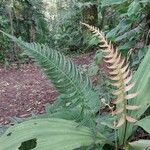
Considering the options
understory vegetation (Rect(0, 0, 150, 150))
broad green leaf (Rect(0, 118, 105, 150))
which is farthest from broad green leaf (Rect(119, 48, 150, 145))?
broad green leaf (Rect(0, 118, 105, 150))

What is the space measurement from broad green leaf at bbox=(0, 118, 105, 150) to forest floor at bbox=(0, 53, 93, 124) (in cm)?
299

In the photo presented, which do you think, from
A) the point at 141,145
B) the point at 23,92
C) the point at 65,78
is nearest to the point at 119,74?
the point at 141,145

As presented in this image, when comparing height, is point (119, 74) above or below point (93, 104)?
above

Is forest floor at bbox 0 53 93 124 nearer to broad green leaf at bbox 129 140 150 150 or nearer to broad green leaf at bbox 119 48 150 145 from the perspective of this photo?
broad green leaf at bbox 119 48 150 145

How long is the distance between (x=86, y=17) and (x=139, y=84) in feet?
33.0

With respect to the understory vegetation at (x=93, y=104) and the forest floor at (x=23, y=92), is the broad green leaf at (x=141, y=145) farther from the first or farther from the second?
the forest floor at (x=23, y=92)

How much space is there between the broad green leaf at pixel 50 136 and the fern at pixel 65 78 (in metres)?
0.14

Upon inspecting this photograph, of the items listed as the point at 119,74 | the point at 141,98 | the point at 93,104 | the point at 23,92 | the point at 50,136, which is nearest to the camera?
the point at 119,74

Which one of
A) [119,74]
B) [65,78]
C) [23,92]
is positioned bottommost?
[23,92]

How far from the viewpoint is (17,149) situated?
1.43m

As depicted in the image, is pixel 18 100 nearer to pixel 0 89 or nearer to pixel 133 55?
pixel 0 89

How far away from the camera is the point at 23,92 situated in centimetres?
704

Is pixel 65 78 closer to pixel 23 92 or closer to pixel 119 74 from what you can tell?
pixel 119 74

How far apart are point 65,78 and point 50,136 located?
0.33 meters
